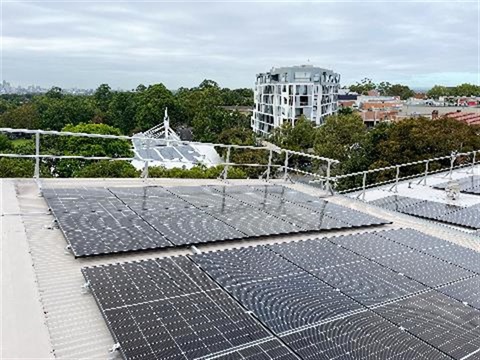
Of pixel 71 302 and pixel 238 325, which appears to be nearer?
pixel 238 325

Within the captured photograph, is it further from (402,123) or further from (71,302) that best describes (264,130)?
(71,302)

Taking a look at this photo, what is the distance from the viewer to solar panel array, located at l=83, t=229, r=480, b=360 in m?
3.27

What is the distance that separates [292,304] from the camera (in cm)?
396

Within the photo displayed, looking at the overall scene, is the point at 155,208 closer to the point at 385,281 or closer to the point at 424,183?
the point at 385,281

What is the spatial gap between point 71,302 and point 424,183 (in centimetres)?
1318

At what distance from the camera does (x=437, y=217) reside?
33.1 ft

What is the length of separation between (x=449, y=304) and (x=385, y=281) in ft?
2.08

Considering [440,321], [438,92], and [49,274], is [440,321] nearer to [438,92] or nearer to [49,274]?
[49,274]

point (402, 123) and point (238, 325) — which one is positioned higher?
point (402, 123)

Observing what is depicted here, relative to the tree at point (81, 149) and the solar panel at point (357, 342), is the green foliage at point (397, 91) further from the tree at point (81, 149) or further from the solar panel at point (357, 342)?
the solar panel at point (357, 342)

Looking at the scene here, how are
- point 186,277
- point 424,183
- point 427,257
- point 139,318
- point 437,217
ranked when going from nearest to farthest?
point 139,318 < point 186,277 < point 427,257 < point 437,217 < point 424,183

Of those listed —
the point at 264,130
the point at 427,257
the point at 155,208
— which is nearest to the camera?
the point at 427,257

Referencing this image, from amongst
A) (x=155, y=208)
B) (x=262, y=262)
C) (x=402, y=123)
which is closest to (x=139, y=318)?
(x=262, y=262)

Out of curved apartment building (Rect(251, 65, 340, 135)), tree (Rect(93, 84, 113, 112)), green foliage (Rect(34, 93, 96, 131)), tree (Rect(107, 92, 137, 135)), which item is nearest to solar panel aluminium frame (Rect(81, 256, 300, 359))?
curved apartment building (Rect(251, 65, 340, 135))
